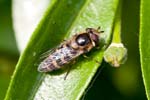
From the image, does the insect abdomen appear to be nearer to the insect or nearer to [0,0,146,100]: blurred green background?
the insect

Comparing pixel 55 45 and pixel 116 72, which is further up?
pixel 55 45

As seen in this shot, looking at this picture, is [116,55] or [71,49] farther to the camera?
[71,49]

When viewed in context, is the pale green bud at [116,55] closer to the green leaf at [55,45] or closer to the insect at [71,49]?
the green leaf at [55,45]

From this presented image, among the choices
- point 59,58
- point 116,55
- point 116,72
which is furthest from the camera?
point 116,72

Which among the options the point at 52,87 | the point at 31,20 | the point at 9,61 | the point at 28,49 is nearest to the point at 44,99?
the point at 52,87

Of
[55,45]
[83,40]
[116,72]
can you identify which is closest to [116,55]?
[55,45]

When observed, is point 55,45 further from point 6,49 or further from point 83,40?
point 6,49

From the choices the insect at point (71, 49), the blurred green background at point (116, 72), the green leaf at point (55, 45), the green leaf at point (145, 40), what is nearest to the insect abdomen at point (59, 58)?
the insect at point (71, 49)

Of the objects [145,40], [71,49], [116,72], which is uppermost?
[145,40]

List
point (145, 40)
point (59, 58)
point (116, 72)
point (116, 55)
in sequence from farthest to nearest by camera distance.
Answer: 1. point (116, 72)
2. point (59, 58)
3. point (116, 55)
4. point (145, 40)
